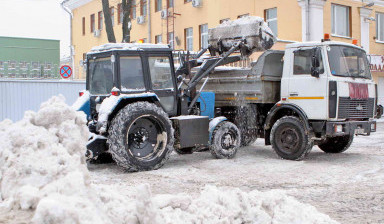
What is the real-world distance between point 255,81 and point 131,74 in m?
2.83

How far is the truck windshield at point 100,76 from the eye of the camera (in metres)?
8.68

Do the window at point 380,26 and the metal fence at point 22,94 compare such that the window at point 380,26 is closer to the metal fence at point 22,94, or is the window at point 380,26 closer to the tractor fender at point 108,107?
the metal fence at point 22,94

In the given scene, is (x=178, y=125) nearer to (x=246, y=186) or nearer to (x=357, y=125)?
(x=246, y=186)

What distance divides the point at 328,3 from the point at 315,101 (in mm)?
13063

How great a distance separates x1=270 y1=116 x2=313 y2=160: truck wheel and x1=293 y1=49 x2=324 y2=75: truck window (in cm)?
96

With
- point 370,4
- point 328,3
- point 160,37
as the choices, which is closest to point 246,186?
point 328,3

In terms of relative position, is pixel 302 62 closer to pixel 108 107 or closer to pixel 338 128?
pixel 338 128

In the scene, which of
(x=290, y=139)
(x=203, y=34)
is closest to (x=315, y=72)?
(x=290, y=139)

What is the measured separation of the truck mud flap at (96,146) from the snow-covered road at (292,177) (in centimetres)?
37

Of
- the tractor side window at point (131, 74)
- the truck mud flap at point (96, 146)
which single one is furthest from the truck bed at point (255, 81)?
the truck mud flap at point (96, 146)

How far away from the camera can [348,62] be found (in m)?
9.48

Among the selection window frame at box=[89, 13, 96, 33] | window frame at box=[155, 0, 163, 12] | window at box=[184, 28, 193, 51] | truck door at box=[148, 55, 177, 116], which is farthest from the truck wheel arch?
window frame at box=[89, 13, 96, 33]

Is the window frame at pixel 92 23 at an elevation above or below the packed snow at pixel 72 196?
above

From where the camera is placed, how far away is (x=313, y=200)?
6.05 meters
